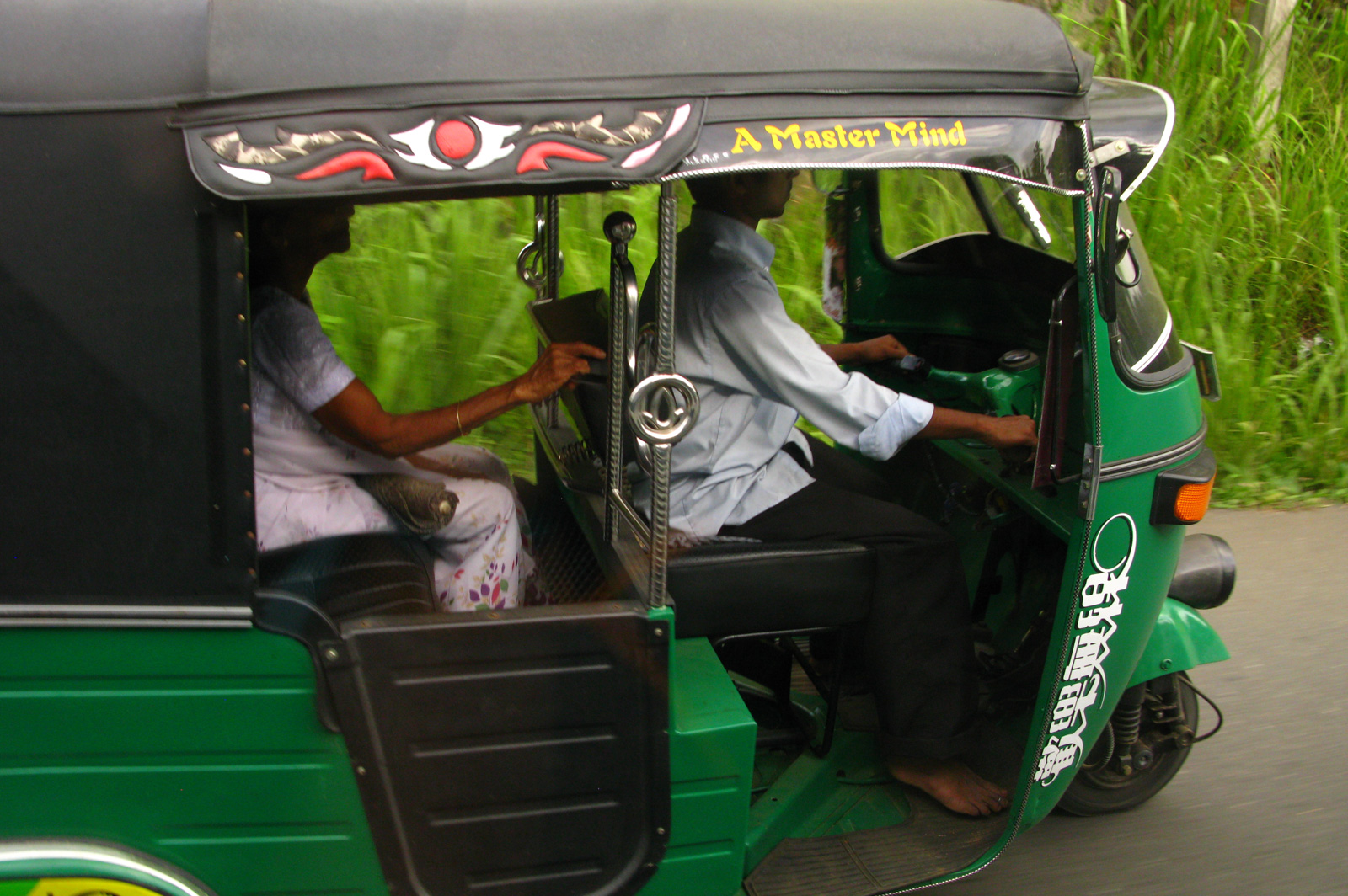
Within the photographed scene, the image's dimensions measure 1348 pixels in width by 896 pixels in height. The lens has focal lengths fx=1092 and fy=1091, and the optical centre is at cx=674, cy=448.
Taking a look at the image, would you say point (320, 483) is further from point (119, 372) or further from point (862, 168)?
point (862, 168)

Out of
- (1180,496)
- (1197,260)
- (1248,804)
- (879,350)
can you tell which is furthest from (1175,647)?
(1197,260)

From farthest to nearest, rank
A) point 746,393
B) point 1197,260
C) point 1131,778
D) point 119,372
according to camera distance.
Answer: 1. point 1197,260
2. point 1131,778
3. point 746,393
4. point 119,372

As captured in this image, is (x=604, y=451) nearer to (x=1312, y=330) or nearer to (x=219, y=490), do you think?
(x=219, y=490)

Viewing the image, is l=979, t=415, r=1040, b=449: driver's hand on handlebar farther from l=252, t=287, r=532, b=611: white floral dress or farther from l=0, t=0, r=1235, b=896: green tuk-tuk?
l=252, t=287, r=532, b=611: white floral dress

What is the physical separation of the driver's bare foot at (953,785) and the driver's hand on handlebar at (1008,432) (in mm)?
708

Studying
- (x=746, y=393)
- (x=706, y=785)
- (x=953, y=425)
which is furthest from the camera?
(x=746, y=393)

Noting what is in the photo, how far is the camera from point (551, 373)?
1.89 meters

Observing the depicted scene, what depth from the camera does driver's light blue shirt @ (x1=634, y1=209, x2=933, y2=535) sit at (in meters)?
2.09

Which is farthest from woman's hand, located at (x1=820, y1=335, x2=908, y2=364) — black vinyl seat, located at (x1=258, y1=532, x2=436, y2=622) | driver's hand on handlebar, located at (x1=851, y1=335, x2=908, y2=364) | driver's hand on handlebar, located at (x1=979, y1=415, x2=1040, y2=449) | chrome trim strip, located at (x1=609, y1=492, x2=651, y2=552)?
black vinyl seat, located at (x1=258, y1=532, x2=436, y2=622)

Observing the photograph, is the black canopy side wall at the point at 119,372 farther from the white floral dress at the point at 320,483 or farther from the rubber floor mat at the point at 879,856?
the rubber floor mat at the point at 879,856

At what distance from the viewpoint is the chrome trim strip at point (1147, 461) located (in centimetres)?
204

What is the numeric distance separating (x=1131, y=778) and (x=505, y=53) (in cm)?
228

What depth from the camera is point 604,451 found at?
2.32m

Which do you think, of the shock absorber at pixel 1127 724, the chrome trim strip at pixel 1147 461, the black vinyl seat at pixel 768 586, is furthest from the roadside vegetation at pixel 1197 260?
the shock absorber at pixel 1127 724
